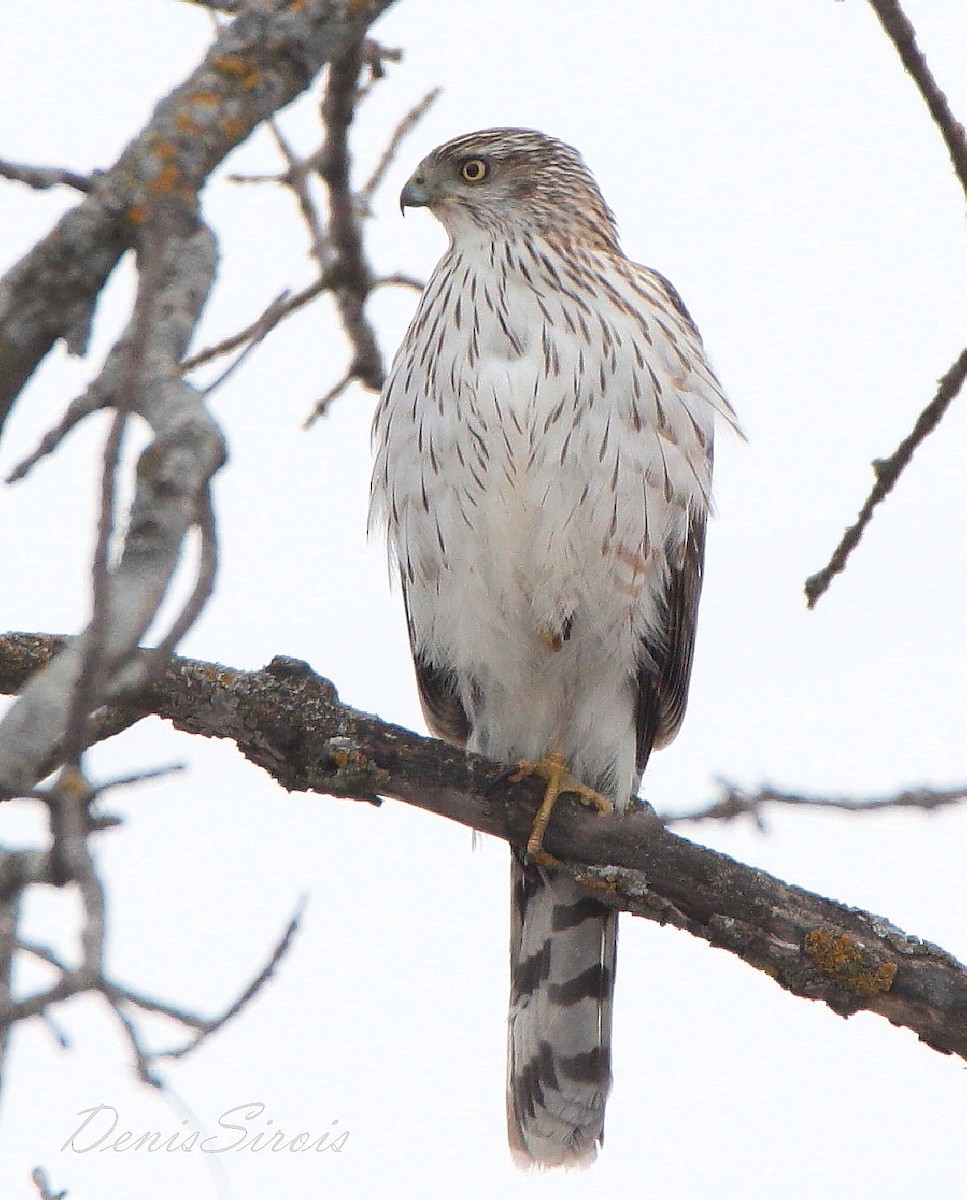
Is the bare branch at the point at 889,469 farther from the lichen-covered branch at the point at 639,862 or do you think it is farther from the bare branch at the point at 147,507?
the bare branch at the point at 147,507

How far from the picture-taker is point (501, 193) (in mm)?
5215

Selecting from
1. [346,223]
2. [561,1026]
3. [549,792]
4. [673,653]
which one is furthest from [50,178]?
[561,1026]

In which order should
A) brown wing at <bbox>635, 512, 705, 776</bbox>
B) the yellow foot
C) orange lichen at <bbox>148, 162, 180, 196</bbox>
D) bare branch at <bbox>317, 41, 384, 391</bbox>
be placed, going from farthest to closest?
brown wing at <bbox>635, 512, 705, 776</bbox> → the yellow foot → bare branch at <bbox>317, 41, 384, 391</bbox> → orange lichen at <bbox>148, 162, 180, 196</bbox>

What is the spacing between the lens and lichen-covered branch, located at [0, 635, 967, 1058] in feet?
11.9

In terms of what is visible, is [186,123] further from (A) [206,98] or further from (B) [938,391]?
(B) [938,391]

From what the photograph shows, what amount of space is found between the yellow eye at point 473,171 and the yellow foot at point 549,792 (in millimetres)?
2047

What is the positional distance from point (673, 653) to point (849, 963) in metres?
1.53

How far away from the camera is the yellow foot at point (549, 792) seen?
4.28 metres

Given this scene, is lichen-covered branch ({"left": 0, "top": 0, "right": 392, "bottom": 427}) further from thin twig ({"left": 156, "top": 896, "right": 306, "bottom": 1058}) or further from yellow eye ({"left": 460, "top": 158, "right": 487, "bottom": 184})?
yellow eye ({"left": 460, "top": 158, "right": 487, "bottom": 184})

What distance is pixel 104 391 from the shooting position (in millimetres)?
1912

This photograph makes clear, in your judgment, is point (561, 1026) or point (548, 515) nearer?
point (548, 515)

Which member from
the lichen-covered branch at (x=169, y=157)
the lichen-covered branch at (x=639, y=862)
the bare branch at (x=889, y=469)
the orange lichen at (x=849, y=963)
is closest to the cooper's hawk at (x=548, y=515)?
the lichen-covered branch at (x=639, y=862)

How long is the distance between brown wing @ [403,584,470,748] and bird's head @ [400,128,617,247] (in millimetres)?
1321

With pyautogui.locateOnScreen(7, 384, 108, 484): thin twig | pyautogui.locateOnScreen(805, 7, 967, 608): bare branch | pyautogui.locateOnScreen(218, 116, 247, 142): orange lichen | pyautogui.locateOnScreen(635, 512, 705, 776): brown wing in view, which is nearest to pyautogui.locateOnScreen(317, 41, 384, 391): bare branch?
pyautogui.locateOnScreen(635, 512, 705, 776): brown wing
